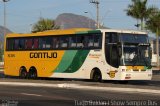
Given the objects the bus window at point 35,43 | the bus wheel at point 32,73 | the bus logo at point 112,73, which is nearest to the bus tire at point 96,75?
the bus logo at point 112,73

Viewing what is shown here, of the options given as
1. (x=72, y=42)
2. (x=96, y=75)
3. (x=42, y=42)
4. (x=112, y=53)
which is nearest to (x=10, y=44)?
(x=42, y=42)

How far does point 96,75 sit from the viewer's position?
33.5 m

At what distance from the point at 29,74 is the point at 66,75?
458 centimetres

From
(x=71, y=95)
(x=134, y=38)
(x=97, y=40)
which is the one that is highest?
(x=134, y=38)

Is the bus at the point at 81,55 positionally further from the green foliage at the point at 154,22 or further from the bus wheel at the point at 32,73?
the green foliage at the point at 154,22

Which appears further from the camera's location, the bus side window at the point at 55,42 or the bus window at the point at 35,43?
the bus window at the point at 35,43

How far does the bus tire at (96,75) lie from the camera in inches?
1304

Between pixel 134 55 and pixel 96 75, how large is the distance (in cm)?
312

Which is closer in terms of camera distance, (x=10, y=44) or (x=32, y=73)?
(x=32, y=73)

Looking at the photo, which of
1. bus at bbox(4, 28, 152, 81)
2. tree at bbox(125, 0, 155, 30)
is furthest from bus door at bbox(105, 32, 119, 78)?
tree at bbox(125, 0, 155, 30)

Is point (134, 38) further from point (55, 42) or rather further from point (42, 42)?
point (42, 42)

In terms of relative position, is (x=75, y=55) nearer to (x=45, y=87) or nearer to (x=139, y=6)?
(x=45, y=87)

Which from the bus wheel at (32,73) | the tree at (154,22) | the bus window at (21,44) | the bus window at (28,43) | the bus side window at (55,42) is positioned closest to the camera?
the bus side window at (55,42)

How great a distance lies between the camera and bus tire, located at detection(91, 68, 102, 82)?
33.1m
